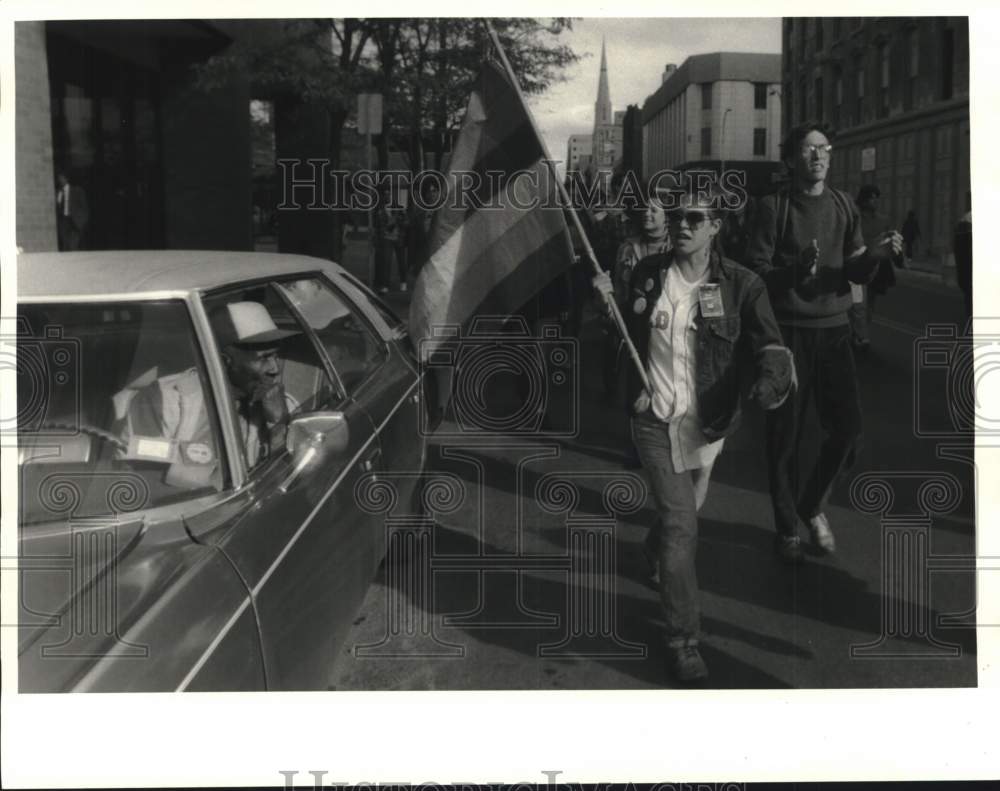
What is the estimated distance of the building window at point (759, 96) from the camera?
152 inches

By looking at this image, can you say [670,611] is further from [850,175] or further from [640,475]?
[850,175]

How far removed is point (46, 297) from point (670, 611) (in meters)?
2.21

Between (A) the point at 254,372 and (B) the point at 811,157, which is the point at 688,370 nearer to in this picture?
(B) the point at 811,157

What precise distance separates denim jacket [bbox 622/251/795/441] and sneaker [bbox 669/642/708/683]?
0.73 metres

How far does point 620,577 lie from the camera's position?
3.86 meters

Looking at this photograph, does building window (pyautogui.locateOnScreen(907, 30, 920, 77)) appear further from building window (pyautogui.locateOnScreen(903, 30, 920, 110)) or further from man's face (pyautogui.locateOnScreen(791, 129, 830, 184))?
man's face (pyautogui.locateOnScreen(791, 129, 830, 184))

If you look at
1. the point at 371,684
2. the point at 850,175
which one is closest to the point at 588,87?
the point at 850,175

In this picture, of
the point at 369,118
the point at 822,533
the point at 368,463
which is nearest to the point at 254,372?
the point at 368,463

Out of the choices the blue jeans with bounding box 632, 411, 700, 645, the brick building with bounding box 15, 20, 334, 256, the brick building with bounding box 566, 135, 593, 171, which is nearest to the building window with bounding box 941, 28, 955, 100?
the brick building with bounding box 566, 135, 593, 171

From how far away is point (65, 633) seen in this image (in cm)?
256

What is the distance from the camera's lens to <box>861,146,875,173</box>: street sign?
4.04 meters

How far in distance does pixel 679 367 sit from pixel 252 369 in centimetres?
148

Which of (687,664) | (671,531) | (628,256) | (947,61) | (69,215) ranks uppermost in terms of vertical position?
(947,61)

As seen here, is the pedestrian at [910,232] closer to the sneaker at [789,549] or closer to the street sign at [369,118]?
the sneaker at [789,549]
